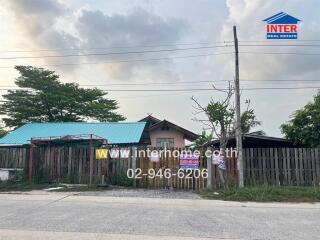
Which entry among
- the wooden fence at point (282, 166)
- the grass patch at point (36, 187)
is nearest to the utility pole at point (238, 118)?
the wooden fence at point (282, 166)

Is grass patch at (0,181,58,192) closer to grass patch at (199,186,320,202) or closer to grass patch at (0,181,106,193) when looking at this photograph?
grass patch at (0,181,106,193)

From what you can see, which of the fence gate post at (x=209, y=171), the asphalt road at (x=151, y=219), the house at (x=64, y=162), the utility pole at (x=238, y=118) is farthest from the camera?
the house at (x=64, y=162)

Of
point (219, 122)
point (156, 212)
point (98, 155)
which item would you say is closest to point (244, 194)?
point (219, 122)

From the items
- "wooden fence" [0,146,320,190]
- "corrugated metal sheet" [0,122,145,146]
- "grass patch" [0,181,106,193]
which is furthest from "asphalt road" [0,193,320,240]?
"corrugated metal sheet" [0,122,145,146]

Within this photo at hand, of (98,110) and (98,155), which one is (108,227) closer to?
(98,155)

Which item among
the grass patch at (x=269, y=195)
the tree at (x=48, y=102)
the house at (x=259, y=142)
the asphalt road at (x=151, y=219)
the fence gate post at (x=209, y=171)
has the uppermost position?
the tree at (x=48, y=102)

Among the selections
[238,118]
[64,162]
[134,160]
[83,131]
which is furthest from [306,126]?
[83,131]

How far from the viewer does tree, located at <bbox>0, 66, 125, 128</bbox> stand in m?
35.4

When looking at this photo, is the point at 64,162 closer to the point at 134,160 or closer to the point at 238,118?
the point at 134,160

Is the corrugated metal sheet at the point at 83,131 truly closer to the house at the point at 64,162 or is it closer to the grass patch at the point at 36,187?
the house at the point at 64,162

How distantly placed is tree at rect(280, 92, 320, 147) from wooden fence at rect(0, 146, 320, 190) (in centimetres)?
225

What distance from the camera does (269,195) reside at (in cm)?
1339

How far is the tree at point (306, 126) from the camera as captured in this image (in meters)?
18.6

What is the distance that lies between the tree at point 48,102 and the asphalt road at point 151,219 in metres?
24.3
